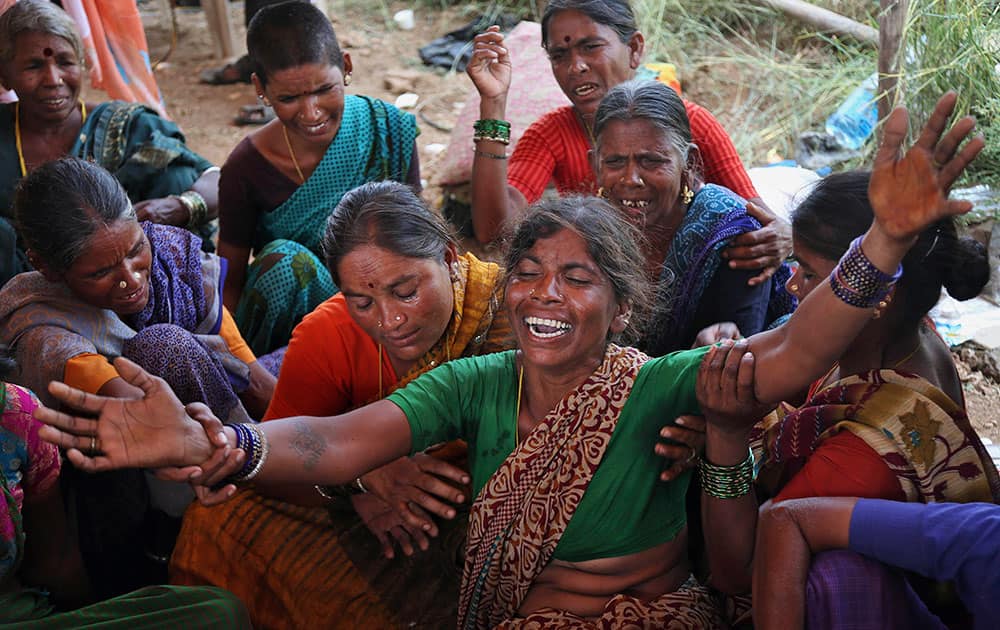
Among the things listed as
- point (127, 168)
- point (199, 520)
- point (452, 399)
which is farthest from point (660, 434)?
point (127, 168)

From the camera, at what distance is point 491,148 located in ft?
12.1

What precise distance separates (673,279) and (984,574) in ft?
4.45

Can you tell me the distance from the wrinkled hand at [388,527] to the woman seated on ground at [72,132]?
1861 mm

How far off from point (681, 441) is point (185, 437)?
108 cm

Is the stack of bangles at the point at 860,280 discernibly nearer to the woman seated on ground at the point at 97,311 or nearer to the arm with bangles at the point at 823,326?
the arm with bangles at the point at 823,326

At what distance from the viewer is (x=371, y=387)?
2.87 meters

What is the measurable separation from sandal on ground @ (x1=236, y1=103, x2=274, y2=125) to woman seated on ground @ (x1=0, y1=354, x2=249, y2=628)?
4.57 metres

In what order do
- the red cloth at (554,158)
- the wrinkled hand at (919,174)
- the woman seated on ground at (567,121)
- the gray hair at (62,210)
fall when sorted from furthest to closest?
the red cloth at (554,158) < the woman seated on ground at (567,121) < the gray hair at (62,210) < the wrinkled hand at (919,174)

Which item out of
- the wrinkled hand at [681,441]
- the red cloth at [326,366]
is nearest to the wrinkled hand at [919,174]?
the wrinkled hand at [681,441]

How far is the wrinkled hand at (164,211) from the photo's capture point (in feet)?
12.9

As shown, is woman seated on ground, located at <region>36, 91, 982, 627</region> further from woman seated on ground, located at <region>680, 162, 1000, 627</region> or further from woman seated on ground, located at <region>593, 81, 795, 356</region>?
woman seated on ground, located at <region>593, 81, 795, 356</region>

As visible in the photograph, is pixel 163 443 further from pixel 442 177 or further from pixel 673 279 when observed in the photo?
pixel 442 177

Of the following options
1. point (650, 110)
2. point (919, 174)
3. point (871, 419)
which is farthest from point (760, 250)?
point (919, 174)

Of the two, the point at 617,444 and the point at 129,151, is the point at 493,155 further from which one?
the point at 617,444
